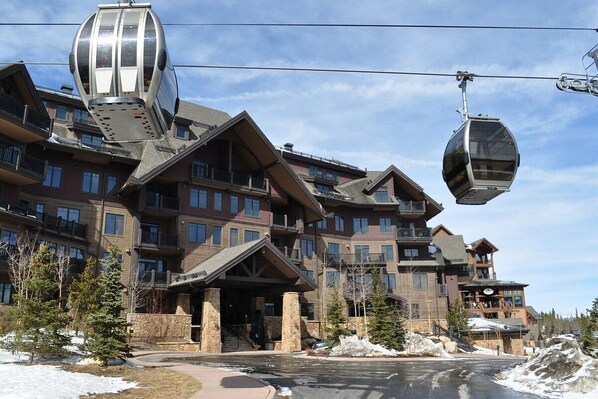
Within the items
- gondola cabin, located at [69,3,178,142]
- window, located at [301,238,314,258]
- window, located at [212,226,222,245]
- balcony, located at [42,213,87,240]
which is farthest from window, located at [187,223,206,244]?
gondola cabin, located at [69,3,178,142]

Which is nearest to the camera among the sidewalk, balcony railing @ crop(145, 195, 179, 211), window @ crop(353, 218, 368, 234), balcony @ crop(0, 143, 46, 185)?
the sidewalk

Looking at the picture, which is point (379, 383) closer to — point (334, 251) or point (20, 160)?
point (20, 160)

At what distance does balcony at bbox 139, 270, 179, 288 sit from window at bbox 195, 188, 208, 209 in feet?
17.8

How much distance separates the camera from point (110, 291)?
62.1 feet

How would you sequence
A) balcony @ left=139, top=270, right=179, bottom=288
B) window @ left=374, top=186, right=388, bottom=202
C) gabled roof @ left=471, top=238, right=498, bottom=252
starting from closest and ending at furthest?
balcony @ left=139, top=270, right=179, bottom=288 → window @ left=374, top=186, right=388, bottom=202 → gabled roof @ left=471, top=238, right=498, bottom=252

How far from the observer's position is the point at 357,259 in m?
46.5

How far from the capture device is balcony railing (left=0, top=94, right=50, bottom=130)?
2864 centimetres

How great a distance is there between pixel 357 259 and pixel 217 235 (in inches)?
565

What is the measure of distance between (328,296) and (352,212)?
348 inches

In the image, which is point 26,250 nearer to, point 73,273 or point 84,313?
point 73,273

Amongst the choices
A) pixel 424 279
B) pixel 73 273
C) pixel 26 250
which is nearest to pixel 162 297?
pixel 73 273

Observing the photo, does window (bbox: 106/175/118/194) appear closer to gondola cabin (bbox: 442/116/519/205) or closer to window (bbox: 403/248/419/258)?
window (bbox: 403/248/419/258)

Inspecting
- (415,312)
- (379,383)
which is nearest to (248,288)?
(415,312)

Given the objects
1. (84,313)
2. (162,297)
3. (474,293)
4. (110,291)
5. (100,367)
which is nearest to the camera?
(100,367)
